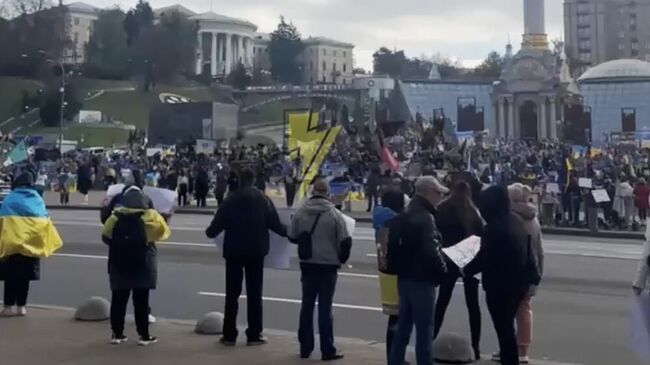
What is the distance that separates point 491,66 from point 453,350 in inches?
5459

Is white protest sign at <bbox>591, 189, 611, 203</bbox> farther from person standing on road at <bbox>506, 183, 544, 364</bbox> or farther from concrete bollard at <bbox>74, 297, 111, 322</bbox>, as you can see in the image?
concrete bollard at <bbox>74, 297, 111, 322</bbox>

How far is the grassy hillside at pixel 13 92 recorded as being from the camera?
112 meters

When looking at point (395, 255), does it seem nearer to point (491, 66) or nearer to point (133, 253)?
point (133, 253)

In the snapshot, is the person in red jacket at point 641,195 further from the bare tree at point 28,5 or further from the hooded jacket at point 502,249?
the bare tree at point 28,5

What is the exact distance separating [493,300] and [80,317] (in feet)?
17.3

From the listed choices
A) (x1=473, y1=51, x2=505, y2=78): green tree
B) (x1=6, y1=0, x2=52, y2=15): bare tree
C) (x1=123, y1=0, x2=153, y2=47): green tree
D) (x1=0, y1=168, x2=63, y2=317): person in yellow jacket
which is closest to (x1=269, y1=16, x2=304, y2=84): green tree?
→ (x1=123, y1=0, x2=153, y2=47): green tree

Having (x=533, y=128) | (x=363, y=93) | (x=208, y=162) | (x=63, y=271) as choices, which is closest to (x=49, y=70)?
(x=363, y=93)

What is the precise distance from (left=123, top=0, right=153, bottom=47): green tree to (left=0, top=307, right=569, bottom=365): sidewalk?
131 metres

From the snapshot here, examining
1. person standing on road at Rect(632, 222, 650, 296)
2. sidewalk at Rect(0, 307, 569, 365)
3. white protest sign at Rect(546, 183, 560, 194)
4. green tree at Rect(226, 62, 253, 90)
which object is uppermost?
green tree at Rect(226, 62, 253, 90)

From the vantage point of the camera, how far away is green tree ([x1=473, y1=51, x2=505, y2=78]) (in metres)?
139

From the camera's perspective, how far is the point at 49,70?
113750 mm

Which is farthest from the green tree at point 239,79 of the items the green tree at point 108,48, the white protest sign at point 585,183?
the white protest sign at point 585,183

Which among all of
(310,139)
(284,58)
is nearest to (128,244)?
(310,139)

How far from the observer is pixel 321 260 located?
8703 millimetres
